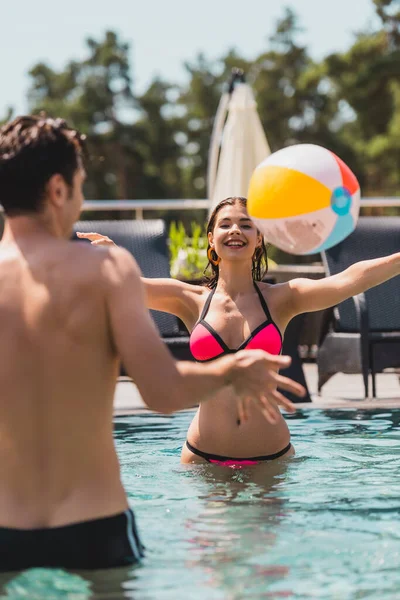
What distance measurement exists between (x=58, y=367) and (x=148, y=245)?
5790mm

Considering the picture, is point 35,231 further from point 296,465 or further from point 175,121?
point 175,121

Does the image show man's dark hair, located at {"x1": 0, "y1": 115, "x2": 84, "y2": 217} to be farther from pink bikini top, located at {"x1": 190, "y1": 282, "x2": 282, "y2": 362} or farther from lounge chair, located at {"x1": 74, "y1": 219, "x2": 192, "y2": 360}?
lounge chair, located at {"x1": 74, "y1": 219, "x2": 192, "y2": 360}

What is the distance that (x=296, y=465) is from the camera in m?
5.12

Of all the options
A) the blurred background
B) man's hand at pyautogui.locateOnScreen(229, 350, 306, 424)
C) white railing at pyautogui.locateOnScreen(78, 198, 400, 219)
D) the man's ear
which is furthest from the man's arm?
the blurred background

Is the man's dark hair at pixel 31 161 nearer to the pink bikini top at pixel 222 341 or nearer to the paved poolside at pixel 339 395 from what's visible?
the pink bikini top at pixel 222 341

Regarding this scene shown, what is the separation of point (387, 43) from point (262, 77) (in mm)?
14924

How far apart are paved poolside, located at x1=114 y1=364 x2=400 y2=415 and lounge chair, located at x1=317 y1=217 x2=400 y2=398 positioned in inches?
9.2

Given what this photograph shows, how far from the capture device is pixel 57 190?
276 cm

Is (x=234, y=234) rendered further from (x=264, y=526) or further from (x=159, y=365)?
(x=159, y=365)

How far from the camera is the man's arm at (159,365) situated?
8.69 ft

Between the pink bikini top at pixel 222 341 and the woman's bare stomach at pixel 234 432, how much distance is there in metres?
0.20

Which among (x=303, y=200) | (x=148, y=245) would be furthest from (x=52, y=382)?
(x=148, y=245)

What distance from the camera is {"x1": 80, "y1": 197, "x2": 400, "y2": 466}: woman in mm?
4828

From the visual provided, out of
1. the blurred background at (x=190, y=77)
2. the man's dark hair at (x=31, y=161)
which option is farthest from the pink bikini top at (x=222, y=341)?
the blurred background at (x=190, y=77)
